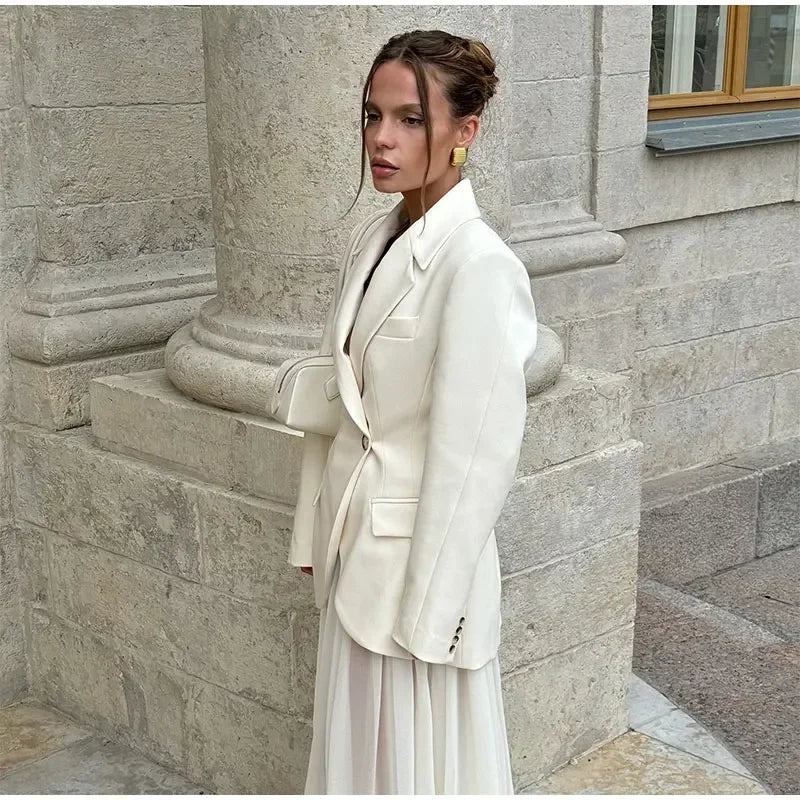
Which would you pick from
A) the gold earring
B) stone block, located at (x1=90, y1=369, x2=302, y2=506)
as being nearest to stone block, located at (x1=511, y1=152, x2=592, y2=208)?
stone block, located at (x1=90, y1=369, x2=302, y2=506)

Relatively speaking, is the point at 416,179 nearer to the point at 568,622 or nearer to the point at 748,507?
the point at 568,622

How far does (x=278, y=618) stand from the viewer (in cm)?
369

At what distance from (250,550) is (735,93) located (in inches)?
160

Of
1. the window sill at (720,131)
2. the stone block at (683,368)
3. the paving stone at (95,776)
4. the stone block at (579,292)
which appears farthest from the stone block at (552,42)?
the paving stone at (95,776)

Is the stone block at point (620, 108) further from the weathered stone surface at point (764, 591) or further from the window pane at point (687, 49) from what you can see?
the weathered stone surface at point (764, 591)

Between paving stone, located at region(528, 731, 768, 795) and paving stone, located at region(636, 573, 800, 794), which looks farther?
paving stone, located at region(636, 573, 800, 794)

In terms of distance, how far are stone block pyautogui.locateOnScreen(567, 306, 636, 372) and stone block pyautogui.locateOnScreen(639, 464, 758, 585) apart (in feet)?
2.11

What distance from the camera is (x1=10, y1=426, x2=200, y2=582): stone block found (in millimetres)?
3930

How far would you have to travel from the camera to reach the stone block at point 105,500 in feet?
12.9

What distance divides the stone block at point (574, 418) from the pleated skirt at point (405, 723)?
95 centimetres

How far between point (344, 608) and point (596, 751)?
5.44 feet

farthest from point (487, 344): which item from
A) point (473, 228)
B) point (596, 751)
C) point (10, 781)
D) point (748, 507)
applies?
point (748, 507)

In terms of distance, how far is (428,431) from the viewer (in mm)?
2562

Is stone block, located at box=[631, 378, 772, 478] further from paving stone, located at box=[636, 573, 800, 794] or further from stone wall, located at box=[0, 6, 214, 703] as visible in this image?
stone wall, located at box=[0, 6, 214, 703]
